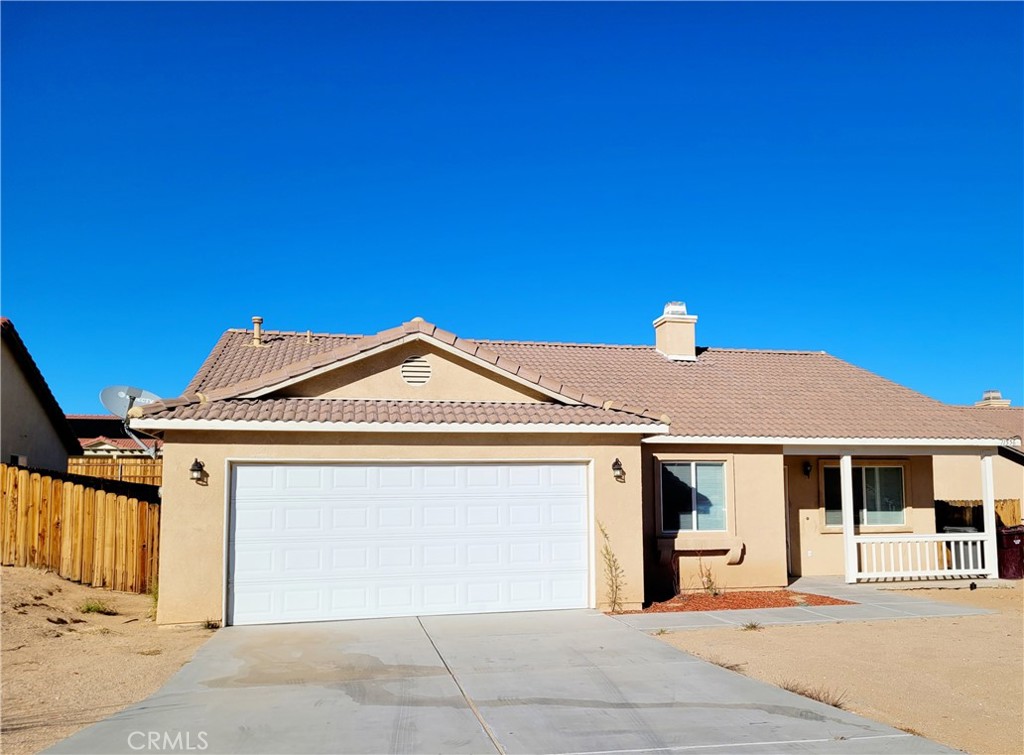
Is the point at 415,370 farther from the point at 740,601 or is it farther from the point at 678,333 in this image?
the point at 678,333

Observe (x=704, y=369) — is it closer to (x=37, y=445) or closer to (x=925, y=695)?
(x=925, y=695)

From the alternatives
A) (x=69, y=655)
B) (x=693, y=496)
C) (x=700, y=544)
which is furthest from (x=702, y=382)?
(x=69, y=655)

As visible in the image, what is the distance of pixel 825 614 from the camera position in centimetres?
1282

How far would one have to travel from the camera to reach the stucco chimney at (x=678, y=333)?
774 inches

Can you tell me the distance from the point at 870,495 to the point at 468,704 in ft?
42.1

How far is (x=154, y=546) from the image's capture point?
1443cm

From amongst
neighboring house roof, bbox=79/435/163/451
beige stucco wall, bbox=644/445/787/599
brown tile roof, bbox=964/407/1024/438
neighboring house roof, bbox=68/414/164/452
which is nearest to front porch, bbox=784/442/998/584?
beige stucco wall, bbox=644/445/787/599

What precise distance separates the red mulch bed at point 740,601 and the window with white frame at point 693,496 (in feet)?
3.97

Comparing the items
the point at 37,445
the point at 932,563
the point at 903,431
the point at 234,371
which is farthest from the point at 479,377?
the point at 37,445

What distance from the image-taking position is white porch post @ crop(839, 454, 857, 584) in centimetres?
1609

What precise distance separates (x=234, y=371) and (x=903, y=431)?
Result: 42.5ft

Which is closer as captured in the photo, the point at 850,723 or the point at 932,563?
the point at 850,723

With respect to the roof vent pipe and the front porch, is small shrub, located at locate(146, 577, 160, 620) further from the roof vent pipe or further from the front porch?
the front porch

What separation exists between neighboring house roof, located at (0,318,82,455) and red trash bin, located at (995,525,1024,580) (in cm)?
2196
